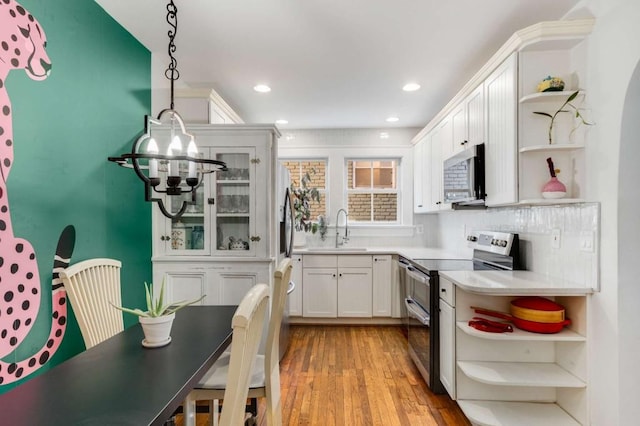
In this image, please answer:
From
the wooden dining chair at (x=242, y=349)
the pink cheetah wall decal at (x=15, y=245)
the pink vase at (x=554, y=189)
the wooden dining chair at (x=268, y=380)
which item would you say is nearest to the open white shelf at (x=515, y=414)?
the wooden dining chair at (x=268, y=380)

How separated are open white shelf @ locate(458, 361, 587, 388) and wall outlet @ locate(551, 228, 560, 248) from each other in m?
0.74

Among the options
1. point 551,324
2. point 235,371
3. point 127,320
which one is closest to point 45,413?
point 235,371

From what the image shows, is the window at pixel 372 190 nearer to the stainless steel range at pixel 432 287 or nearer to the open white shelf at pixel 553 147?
the stainless steel range at pixel 432 287

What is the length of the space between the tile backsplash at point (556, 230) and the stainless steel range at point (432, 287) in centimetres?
11

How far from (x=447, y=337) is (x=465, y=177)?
1.24 m

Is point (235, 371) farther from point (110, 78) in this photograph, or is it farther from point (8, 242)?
point (110, 78)

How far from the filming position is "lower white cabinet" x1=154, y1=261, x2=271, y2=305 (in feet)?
9.11

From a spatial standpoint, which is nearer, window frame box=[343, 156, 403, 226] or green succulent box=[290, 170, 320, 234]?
green succulent box=[290, 170, 320, 234]

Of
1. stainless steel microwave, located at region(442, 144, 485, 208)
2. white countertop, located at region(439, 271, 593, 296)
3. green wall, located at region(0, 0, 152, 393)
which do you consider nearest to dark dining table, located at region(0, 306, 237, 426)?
green wall, located at region(0, 0, 152, 393)

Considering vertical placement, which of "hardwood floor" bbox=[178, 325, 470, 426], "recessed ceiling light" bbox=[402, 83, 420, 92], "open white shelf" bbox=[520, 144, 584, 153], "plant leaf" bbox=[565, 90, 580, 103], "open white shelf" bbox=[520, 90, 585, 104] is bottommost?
"hardwood floor" bbox=[178, 325, 470, 426]

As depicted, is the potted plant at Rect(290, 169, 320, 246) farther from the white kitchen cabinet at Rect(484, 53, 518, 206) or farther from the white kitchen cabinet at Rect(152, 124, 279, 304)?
the white kitchen cabinet at Rect(484, 53, 518, 206)

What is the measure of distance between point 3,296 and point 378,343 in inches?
121

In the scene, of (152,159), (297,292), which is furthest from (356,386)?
(152,159)

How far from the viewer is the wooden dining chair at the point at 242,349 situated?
0.91 m
